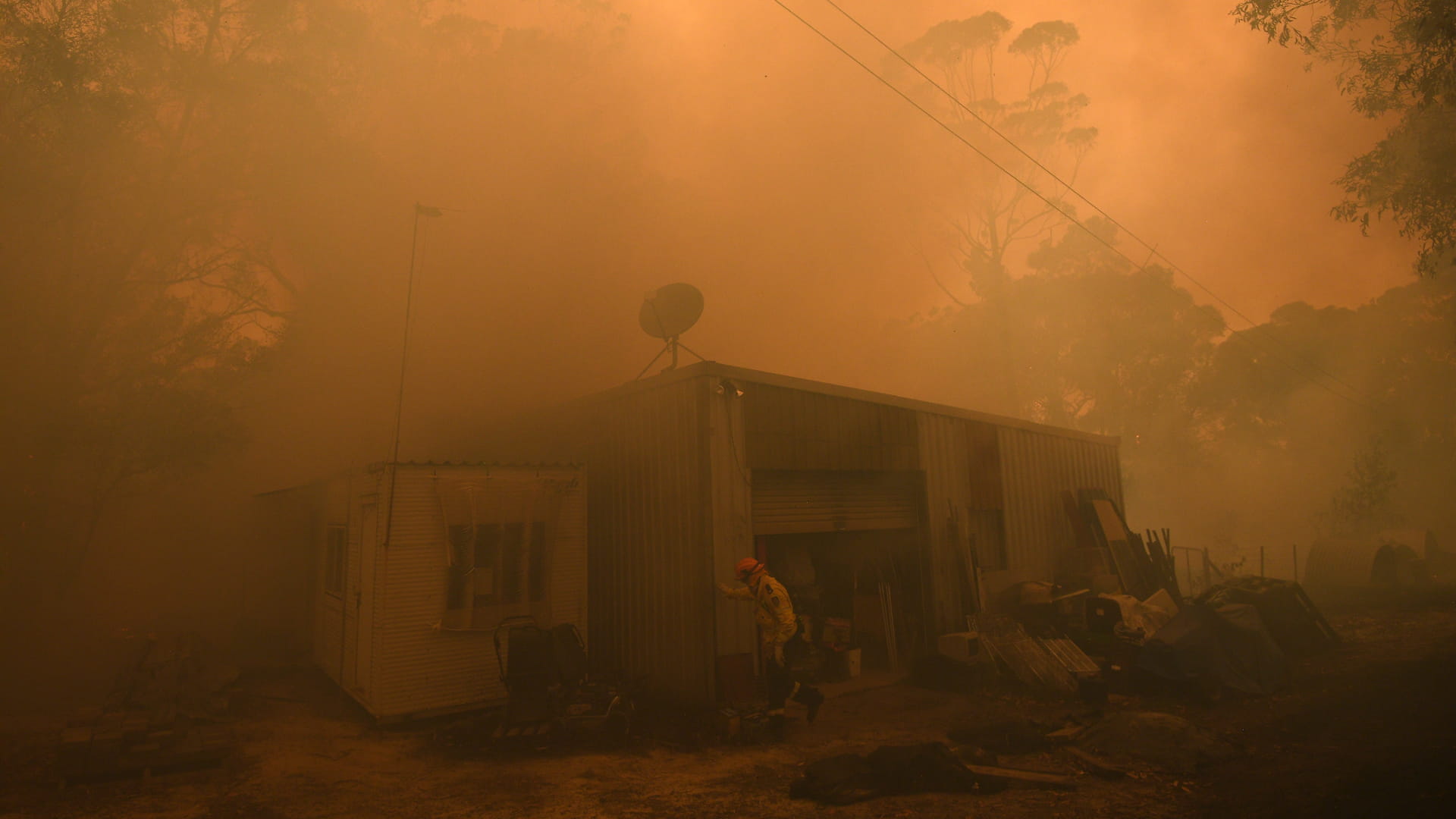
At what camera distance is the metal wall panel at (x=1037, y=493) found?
13.3 meters

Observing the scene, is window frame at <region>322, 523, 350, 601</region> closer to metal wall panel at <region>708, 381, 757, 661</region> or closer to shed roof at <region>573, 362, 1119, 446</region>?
shed roof at <region>573, 362, 1119, 446</region>

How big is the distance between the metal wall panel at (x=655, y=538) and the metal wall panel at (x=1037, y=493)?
20.2ft

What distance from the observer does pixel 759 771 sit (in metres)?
6.64

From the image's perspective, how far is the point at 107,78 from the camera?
13.0m

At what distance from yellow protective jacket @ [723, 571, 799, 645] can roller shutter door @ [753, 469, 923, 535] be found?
1471 millimetres

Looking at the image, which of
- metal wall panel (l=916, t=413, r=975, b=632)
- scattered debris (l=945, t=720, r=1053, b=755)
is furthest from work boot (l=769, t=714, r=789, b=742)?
metal wall panel (l=916, t=413, r=975, b=632)

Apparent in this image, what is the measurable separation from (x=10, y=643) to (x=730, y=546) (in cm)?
1146

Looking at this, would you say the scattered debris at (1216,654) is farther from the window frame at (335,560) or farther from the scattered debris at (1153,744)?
the window frame at (335,560)

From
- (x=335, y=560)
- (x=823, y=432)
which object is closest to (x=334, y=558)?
(x=335, y=560)

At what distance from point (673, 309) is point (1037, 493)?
7792 mm

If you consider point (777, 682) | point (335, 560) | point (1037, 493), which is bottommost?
point (777, 682)

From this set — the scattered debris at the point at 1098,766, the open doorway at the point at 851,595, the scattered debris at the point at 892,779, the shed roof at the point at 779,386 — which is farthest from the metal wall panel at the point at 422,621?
the scattered debris at the point at 1098,766

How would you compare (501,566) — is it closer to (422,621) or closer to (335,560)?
(422,621)

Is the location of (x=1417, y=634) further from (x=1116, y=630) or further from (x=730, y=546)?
(x=730, y=546)
